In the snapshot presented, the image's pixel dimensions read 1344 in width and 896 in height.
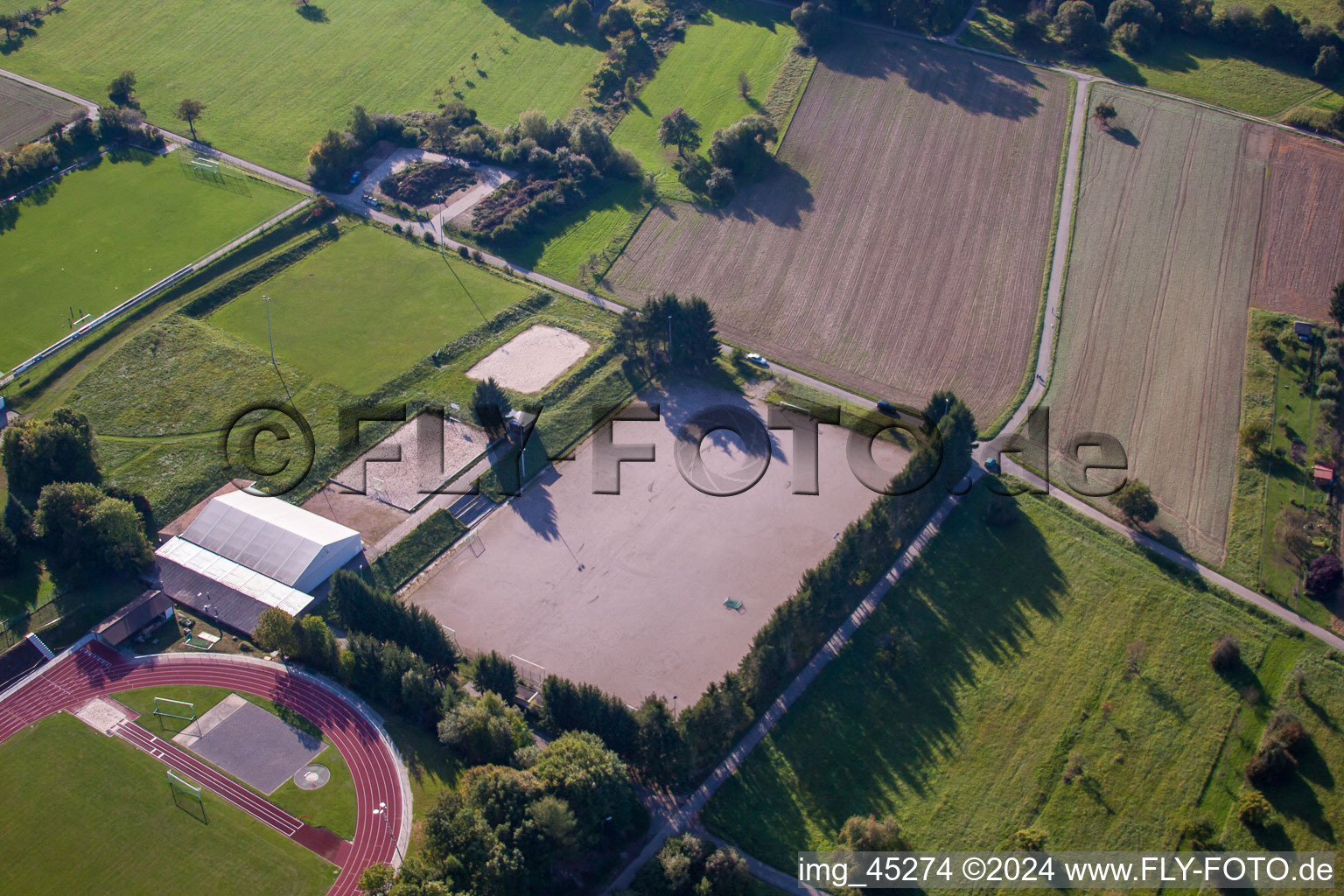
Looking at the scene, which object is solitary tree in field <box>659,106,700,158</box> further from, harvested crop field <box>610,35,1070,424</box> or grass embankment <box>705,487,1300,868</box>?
grass embankment <box>705,487,1300,868</box>

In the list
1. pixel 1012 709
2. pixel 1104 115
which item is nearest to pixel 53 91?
pixel 1104 115

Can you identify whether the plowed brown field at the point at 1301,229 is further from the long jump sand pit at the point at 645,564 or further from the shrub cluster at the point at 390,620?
the shrub cluster at the point at 390,620

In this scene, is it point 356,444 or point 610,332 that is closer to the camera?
point 356,444

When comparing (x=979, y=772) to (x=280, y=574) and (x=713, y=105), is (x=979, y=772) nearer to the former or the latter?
(x=280, y=574)

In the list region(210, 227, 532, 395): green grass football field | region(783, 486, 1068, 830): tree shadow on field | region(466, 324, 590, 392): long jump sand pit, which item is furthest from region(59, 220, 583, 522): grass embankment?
region(783, 486, 1068, 830): tree shadow on field

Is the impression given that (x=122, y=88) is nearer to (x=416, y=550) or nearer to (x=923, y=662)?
(x=416, y=550)

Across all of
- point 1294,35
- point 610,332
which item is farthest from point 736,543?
point 1294,35
